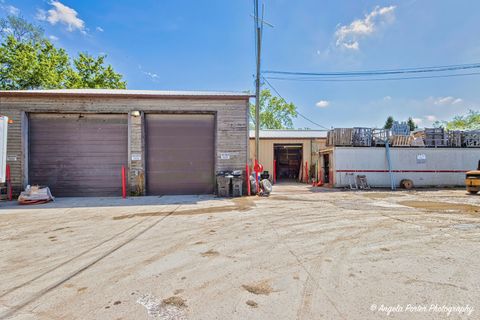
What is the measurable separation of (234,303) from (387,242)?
316 centimetres

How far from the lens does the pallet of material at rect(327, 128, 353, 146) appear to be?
1205cm

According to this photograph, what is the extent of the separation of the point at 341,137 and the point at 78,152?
13500 mm

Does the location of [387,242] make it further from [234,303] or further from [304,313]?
[234,303]

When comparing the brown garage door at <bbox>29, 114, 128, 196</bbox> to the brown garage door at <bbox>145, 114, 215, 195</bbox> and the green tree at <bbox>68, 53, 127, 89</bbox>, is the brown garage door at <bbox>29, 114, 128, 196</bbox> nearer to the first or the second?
the brown garage door at <bbox>145, 114, 215, 195</bbox>

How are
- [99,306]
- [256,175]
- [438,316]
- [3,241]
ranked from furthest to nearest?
[256,175]
[3,241]
[99,306]
[438,316]

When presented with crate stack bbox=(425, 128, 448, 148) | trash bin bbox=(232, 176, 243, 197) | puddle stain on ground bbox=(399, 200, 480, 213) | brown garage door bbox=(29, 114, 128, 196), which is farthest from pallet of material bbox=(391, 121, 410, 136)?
brown garage door bbox=(29, 114, 128, 196)

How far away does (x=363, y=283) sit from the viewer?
96.4 inches

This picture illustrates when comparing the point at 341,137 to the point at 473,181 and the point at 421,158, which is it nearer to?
the point at 421,158

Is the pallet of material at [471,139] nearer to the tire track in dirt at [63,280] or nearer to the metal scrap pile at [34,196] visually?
the tire track in dirt at [63,280]

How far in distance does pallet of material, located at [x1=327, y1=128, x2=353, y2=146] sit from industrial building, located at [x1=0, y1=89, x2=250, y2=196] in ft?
18.2

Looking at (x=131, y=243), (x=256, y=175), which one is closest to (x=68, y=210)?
(x=131, y=243)

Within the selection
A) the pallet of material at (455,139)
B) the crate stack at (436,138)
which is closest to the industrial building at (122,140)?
the crate stack at (436,138)

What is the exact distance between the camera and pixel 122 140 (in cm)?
976

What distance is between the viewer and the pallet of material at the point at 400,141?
484 inches
